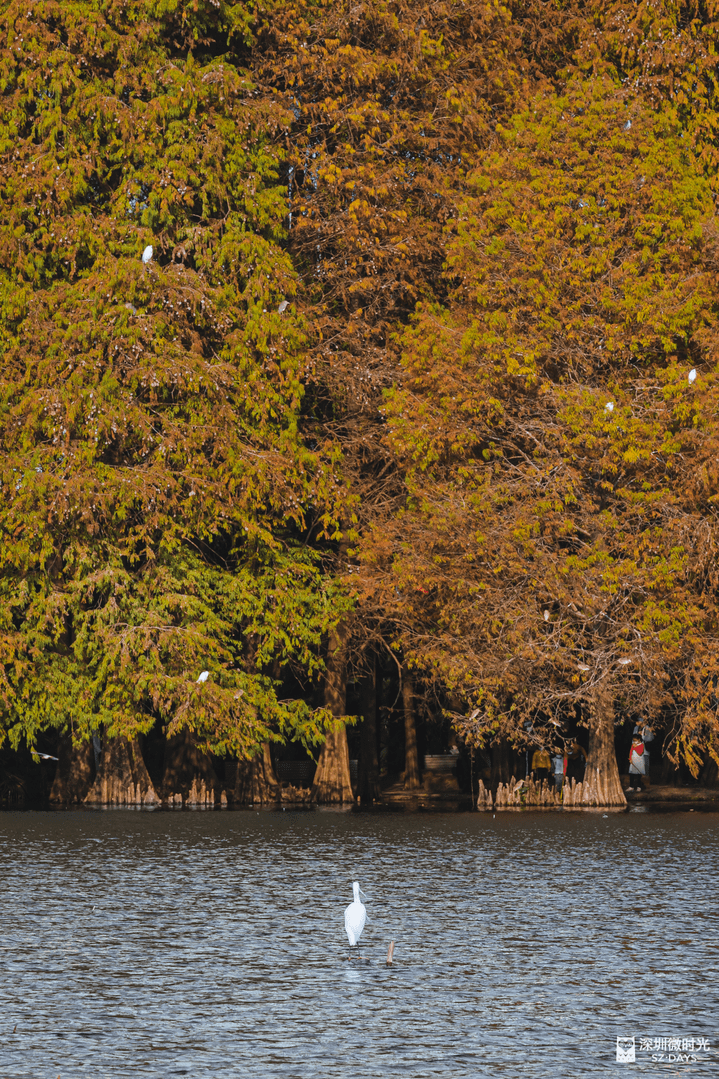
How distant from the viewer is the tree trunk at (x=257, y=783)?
117 feet

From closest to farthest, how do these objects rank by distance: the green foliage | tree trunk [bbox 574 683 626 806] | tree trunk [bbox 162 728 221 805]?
the green foliage < tree trunk [bbox 574 683 626 806] < tree trunk [bbox 162 728 221 805]

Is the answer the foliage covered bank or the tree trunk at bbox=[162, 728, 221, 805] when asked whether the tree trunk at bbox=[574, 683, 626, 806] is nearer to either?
the foliage covered bank

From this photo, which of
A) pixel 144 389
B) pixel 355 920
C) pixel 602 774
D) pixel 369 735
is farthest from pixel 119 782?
pixel 355 920

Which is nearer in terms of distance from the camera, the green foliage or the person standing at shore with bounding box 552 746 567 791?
the green foliage

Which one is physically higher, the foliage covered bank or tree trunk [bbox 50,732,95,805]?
the foliage covered bank

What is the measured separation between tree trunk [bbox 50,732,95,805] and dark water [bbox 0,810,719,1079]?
1250cm

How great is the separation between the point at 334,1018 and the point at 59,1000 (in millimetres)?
1831

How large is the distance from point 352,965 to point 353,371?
900 inches

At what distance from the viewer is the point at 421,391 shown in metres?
34.4

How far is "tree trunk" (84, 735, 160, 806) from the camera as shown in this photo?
113 ft

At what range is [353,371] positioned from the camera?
113ft

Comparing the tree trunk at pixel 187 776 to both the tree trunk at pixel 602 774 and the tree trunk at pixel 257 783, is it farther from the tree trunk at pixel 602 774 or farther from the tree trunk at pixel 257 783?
the tree trunk at pixel 602 774

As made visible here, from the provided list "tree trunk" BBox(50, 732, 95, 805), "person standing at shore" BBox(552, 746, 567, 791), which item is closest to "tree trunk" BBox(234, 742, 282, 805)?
"tree trunk" BBox(50, 732, 95, 805)

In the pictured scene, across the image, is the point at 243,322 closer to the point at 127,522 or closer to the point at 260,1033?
the point at 127,522
